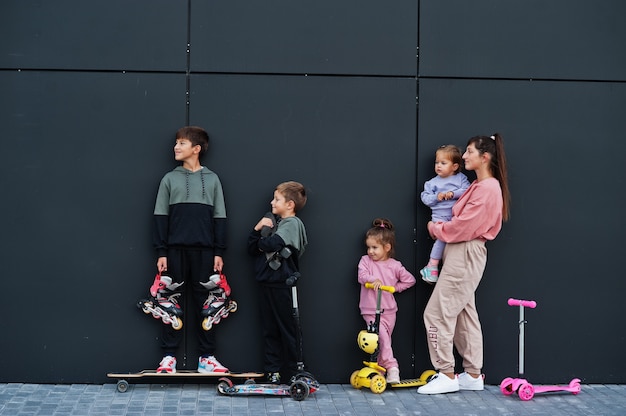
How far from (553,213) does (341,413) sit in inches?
102

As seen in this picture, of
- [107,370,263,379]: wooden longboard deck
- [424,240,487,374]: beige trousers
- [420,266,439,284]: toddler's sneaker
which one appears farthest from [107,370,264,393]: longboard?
[420,266,439,284]: toddler's sneaker

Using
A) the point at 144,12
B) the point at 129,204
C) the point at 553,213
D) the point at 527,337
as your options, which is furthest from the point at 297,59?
the point at 527,337

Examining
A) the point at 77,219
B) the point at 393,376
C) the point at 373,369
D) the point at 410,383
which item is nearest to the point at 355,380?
the point at 373,369

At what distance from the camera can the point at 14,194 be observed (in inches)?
293

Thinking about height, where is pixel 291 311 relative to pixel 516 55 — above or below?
below

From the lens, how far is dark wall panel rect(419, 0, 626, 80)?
7648 millimetres

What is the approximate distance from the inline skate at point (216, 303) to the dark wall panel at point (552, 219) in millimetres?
1730

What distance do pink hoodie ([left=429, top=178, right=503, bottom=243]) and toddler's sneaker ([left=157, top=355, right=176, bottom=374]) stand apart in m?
2.43

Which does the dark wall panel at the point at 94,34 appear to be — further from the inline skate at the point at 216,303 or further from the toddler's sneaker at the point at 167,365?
the toddler's sneaker at the point at 167,365

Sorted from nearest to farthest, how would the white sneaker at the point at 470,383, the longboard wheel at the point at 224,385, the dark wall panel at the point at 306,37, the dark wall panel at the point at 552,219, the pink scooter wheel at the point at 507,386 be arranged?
1. the longboard wheel at the point at 224,385
2. the pink scooter wheel at the point at 507,386
3. the white sneaker at the point at 470,383
4. the dark wall panel at the point at 306,37
5. the dark wall panel at the point at 552,219

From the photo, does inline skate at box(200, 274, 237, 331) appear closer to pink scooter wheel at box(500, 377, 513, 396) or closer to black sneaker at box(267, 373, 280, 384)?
black sneaker at box(267, 373, 280, 384)

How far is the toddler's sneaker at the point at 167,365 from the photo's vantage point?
7285 millimetres

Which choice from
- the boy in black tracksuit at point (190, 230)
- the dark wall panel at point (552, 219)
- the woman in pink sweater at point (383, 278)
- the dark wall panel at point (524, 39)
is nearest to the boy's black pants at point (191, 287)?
the boy in black tracksuit at point (190, 230)

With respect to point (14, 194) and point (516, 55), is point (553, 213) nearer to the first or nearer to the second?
point (516, 55)
